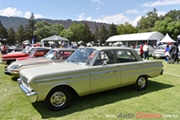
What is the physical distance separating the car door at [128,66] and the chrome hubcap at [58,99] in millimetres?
2069

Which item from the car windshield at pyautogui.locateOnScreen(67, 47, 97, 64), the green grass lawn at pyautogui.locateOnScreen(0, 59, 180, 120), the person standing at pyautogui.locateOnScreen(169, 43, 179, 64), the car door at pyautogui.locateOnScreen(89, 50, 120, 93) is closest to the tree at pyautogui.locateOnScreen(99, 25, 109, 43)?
the person standing at pyautogui.locateOnScreen(169, 43, 179, 64)

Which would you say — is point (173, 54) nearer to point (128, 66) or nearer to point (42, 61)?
point (128, 66)

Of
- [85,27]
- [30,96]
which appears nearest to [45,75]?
[30,96]

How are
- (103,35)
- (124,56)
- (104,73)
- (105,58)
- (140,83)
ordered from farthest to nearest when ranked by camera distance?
1. (103,35)
2. (140,83)
3. (124,56)
4. (105,58)
5. (104,73)

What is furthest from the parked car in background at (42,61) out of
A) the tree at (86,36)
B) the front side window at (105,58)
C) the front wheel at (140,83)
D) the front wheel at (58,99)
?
the tree at (86,36)

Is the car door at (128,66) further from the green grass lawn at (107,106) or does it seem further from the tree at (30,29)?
the tree at (30,29)

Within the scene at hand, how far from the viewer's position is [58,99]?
427 cm

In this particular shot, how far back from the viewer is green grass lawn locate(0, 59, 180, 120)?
4.00m

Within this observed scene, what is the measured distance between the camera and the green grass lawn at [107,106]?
4.00 metres

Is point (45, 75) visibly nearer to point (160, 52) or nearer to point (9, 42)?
point (160, 52)

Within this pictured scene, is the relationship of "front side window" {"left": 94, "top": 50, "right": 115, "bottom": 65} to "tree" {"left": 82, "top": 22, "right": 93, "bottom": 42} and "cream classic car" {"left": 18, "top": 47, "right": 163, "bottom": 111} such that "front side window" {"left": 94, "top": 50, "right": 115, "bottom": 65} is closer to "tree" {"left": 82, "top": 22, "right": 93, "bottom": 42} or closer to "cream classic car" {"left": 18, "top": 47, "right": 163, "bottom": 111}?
"cream classic car" {"left": 18, "top": 47, "right": 163, "bottom": 111}

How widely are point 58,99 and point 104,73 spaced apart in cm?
156

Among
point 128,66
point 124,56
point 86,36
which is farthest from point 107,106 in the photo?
point 86,36

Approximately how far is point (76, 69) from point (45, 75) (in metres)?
0.88
